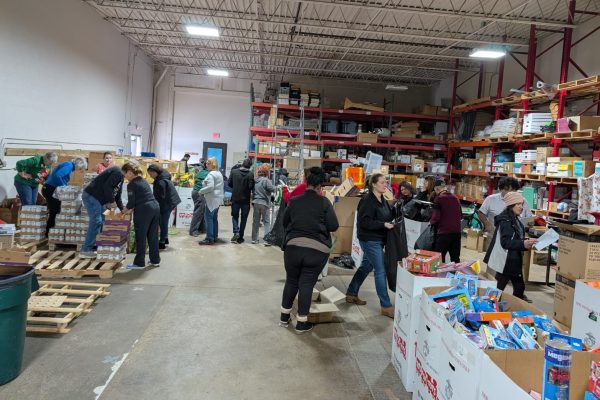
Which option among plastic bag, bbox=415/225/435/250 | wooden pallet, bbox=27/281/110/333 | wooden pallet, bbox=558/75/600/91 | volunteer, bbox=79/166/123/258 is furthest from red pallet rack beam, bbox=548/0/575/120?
wooden pallet, bbox=27/281/110/333

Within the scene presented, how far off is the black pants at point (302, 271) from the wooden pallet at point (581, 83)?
5.84 meters

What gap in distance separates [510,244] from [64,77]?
9.23 meters

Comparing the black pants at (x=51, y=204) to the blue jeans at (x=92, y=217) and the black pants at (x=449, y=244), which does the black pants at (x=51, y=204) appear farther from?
the black pants at (x=449, y=244)

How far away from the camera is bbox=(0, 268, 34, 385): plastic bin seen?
2566 millimetres

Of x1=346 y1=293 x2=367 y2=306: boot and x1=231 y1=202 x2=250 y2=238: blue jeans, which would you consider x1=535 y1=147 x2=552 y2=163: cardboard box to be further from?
x1=231 y1=202 x2=250 y2=238: blue jeans

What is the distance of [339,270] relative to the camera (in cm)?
633

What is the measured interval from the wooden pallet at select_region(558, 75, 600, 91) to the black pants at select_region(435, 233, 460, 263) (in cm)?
384

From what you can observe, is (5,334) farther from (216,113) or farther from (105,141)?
(216,113)

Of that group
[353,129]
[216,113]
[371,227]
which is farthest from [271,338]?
[216,113]

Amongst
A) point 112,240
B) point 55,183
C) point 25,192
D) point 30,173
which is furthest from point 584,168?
point 25,192

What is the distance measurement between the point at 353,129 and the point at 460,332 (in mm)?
12381

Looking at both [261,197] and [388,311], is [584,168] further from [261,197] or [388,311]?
[261,197]

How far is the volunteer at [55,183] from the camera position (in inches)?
259

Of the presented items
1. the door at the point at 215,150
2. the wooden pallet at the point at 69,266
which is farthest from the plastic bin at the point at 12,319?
the door at the point at 215,150
